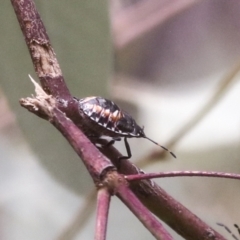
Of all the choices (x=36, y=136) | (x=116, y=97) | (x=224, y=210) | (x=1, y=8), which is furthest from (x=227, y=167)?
(x=1, y=8)

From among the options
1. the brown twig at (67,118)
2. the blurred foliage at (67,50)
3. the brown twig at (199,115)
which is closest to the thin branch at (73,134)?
the brown twig at (67,118)

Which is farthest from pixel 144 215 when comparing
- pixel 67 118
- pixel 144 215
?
pixel 67 118

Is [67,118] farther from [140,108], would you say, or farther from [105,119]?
[140,108]

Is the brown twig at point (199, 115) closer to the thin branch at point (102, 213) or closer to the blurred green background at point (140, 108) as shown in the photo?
the blurred green background at point (140, 108)

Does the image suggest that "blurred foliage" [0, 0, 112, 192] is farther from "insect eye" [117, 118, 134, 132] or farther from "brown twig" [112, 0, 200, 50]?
"brown twig" [112, 0, 200, 50]

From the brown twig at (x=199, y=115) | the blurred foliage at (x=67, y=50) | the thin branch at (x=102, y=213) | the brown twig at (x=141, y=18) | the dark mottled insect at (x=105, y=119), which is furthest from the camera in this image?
the brown twig at (x=141, y=18)

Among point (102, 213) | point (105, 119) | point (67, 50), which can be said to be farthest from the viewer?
point (67, 50)
